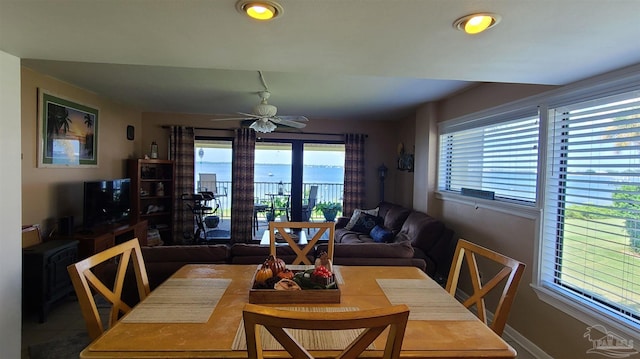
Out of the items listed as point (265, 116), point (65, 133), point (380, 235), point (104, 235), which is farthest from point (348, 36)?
point (65, 133)

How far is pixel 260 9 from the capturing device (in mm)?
1321

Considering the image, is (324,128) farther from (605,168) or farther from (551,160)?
(605,168)

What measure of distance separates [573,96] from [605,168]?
0.58 meters

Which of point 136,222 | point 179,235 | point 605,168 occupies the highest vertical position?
point 605,168

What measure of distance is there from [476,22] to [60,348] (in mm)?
3587

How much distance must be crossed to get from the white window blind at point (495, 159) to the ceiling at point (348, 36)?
24.3 inches

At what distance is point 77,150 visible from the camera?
3.98 meters

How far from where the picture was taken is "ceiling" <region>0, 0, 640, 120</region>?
1.30 m

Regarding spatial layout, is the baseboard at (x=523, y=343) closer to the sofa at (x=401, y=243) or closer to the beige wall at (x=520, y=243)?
the beige wall at (x=520, y=243)

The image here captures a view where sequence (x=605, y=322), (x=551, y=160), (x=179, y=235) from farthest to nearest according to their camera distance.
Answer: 1. (x=179, y=235)
2. (x=551, y=160)
3. (x=605, y=322)

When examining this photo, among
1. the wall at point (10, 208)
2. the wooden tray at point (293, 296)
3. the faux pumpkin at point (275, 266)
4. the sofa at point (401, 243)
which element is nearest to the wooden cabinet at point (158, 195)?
the sofa at point (401, 243)

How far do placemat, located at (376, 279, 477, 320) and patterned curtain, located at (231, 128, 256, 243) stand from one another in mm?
4230

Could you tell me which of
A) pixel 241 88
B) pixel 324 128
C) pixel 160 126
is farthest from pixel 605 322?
pixel 160 126

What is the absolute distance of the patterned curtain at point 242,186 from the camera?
5664 millimetres
